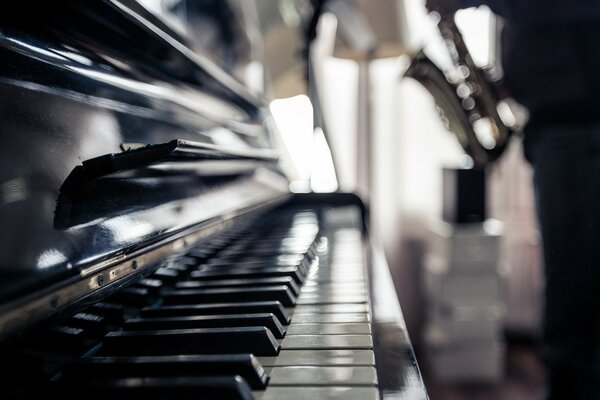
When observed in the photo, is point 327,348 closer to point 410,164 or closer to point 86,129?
point 86,129

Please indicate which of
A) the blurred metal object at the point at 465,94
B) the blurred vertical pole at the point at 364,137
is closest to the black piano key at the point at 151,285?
the blurred metal object at the point at 465,94

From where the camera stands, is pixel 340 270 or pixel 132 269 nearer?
pixel 132 269

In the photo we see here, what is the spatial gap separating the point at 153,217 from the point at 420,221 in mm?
2217

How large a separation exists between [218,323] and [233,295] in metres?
0.09

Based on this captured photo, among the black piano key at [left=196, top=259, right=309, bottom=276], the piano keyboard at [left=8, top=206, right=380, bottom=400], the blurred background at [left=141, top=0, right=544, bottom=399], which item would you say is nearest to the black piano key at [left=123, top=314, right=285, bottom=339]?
the piano keyboard at [left=8, top=206, right=380, bottom=400]

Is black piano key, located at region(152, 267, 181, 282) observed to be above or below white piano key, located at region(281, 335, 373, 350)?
above

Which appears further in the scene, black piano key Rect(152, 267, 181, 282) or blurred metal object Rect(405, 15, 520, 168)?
blurred metal object Rect(405, 15, 520, 168)

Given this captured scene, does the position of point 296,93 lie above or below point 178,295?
above

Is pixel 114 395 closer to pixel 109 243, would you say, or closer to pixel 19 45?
pixel 109 243

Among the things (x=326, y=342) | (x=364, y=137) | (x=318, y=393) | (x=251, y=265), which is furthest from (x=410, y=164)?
(x=318, y=393)

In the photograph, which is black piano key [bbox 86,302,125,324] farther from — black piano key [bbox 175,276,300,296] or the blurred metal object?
the blurred metal object

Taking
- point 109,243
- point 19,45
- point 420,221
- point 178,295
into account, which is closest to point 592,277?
point 178,295

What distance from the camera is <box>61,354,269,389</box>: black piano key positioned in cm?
40

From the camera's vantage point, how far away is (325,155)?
7.00 feet
